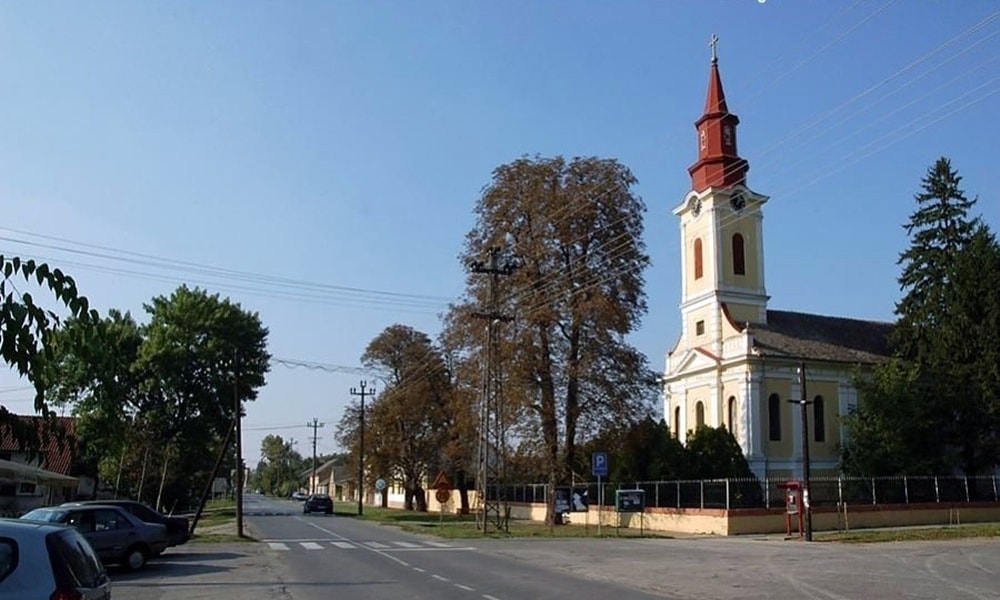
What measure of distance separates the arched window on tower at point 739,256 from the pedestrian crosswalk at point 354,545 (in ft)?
100

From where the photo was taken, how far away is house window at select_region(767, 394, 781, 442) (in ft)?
175

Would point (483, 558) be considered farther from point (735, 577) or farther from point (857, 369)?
point (857, 369)

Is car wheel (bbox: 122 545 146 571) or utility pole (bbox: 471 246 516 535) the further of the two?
utility pole (bbox: 471 246 516 535)

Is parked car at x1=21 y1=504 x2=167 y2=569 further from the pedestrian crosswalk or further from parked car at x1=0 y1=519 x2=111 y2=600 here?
parked car at x1=0 y1=519 x2=111 y2=600

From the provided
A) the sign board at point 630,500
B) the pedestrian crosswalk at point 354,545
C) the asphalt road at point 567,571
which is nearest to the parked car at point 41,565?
the asphalt road at point 567,571

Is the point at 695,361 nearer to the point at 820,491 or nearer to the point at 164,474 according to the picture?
the point at 820,491

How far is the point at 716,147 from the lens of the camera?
57.2 meters

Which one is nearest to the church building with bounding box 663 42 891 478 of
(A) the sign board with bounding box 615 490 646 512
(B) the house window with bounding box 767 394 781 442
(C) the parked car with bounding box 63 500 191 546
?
(B) the house window with bounding box 767 394 781 442

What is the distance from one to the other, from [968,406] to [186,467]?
43.9 meters

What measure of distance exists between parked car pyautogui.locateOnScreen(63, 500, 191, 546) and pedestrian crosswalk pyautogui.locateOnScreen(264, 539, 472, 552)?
121 inches

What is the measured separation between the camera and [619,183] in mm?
47406

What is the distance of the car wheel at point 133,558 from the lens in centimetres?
2241

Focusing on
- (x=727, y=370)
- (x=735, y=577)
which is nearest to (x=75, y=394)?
(x=727, y=370)

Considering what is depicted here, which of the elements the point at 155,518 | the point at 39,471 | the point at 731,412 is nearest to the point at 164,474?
the point at 39,471
